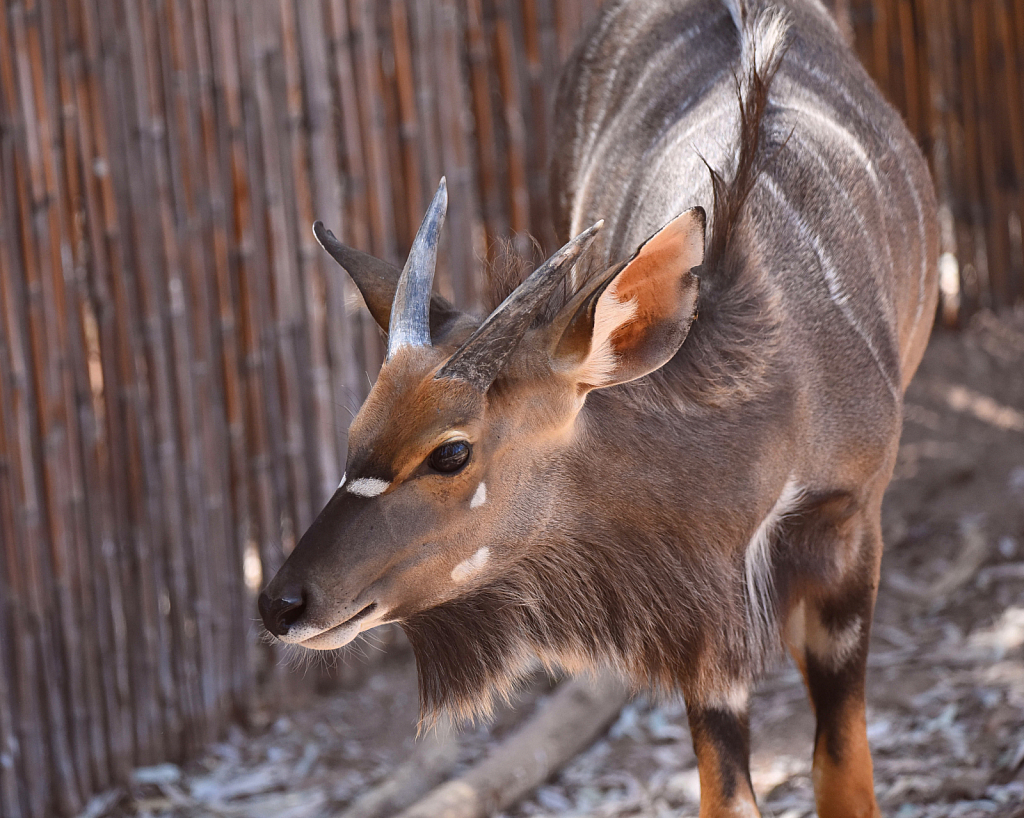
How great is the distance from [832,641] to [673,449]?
2.54 feet

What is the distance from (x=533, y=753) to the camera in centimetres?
355

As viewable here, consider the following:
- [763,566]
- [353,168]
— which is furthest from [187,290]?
[763,566]

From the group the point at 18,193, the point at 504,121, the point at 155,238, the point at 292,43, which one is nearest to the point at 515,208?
the point at 504,121

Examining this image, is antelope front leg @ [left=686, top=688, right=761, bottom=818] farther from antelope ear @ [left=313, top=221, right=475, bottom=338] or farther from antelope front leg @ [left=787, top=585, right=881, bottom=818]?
antelope ear @ [left=313, top=221, right=475, bottom=338]

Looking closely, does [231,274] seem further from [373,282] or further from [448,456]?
[448,456]

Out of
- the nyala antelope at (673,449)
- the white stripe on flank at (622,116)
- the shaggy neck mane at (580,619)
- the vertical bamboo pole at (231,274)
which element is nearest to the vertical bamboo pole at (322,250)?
the vertical bamboo pole at (231,274)

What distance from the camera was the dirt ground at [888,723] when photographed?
3.15 metres

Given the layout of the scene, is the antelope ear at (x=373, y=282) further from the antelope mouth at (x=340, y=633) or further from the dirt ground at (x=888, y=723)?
the dirt ground at (x=888, y=723)

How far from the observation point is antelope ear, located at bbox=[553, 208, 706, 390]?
2.04 m

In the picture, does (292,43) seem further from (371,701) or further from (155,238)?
(371,701)

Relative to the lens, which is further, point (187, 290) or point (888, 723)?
point (187, 290)

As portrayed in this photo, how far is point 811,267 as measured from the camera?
255cm

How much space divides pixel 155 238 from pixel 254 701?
5.00 feet

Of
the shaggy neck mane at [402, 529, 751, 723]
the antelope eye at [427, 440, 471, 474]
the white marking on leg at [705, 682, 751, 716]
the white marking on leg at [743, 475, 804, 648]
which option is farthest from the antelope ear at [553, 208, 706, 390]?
the white marking on leg at [705, 682, 751, 716]
